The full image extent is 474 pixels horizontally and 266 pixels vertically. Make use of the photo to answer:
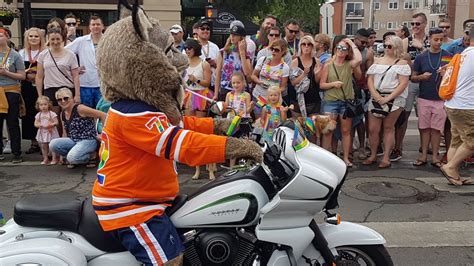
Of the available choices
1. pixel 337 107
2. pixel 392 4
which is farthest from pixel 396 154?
pixel 392 4

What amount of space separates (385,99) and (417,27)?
225cm

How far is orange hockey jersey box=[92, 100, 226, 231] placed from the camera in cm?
256

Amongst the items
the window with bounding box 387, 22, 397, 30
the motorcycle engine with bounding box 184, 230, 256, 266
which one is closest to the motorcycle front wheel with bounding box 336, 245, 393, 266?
the motorcycle engine with bounding box 184, 230, 256, 266

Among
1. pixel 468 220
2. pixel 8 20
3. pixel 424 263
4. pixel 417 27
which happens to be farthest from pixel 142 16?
pixel 8 20

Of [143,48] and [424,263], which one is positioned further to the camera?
[424,263]

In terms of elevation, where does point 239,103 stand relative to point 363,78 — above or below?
below

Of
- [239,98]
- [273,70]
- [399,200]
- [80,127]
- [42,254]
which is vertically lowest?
[399,200]

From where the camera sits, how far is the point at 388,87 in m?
7.15

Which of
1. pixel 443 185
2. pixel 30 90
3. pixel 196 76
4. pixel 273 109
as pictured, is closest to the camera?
pixel 443 185

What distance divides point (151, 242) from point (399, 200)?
3.97 meters

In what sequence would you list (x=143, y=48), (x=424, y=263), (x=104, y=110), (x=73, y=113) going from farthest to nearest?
1. (x=73, y=113)
2. (x=104, y=110)
3. (x=424, y=263)
4. (x=143, y=48)

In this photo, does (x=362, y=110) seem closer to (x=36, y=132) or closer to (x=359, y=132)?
(x=359, y=132)

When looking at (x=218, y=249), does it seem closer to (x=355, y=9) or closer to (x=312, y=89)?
(x=312, y=89)

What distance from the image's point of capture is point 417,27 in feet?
28.2
